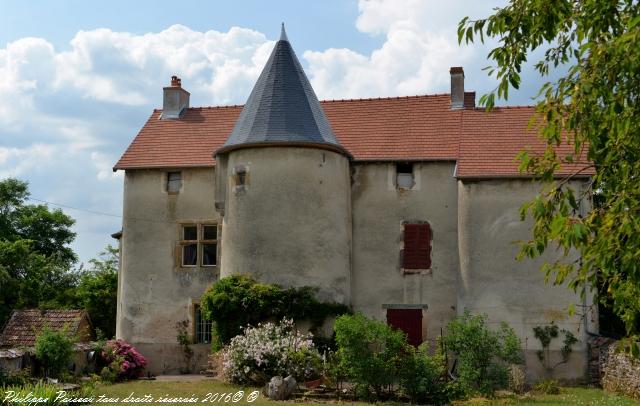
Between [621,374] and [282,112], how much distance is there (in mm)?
11129

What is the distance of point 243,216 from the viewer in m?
20.4

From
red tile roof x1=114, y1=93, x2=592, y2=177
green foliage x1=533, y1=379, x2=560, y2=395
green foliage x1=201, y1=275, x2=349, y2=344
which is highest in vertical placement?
red tile roof x1=114, y1=93, x2=592, y2=177

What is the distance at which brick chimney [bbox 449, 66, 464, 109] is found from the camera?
2334 cm

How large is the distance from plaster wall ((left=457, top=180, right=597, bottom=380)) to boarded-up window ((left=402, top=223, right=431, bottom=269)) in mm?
1031

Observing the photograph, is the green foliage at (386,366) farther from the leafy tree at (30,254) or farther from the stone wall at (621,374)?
the leafy tree at (30,254)

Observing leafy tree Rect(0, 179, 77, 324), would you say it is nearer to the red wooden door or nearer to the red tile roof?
the red tile roof

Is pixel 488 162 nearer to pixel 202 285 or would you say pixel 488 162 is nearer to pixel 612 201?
pixel 202 285

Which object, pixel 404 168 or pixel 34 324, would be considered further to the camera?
pixel 34 324

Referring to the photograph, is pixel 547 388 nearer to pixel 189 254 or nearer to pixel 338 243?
pixel 338 243

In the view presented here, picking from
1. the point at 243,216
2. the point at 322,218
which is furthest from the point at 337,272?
the point at 243,216

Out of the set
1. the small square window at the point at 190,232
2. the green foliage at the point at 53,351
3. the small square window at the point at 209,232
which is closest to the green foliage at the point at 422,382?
the green foliage at the point at 53,351

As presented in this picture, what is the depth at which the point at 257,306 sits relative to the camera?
19.4m

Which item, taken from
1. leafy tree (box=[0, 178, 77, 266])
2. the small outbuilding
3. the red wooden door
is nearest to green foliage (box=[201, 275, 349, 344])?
the red wooden door

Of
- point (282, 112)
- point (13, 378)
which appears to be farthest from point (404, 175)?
point (13, 378)
